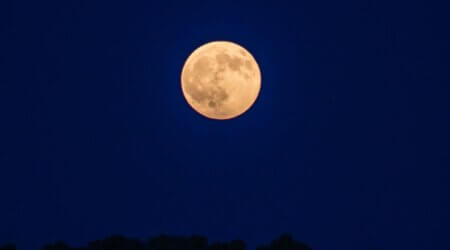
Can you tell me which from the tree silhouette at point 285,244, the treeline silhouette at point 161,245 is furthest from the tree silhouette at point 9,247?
the tree silhouette at point 285,244

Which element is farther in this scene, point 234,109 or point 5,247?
point 234,109

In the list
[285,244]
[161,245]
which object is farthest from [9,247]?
[285,244]

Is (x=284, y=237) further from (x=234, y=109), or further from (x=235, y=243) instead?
(x=234, y=109)

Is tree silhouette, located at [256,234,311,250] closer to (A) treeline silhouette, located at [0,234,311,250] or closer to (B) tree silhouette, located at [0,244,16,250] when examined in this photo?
(A) treeline silhouette, located at [0,234,311,250]

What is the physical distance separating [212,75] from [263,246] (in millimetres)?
9205

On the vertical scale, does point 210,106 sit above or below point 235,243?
above

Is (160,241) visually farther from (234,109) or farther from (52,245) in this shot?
(234,109)

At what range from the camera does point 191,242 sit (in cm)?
2508

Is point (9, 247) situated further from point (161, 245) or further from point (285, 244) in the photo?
point (285, 244)

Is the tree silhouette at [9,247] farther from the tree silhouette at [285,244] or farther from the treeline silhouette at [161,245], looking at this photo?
the tree silhouette at [285,244]

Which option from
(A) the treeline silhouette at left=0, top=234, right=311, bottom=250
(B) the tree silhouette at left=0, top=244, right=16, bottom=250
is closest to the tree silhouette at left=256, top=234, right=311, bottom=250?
(A) the treeline silhouette at left=0, top=234, right=311, bottom=250

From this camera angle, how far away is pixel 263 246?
25703 millimetres

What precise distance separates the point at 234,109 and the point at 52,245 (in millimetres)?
10882

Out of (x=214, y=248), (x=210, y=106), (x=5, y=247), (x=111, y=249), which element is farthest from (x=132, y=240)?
(x=210, y=106)
